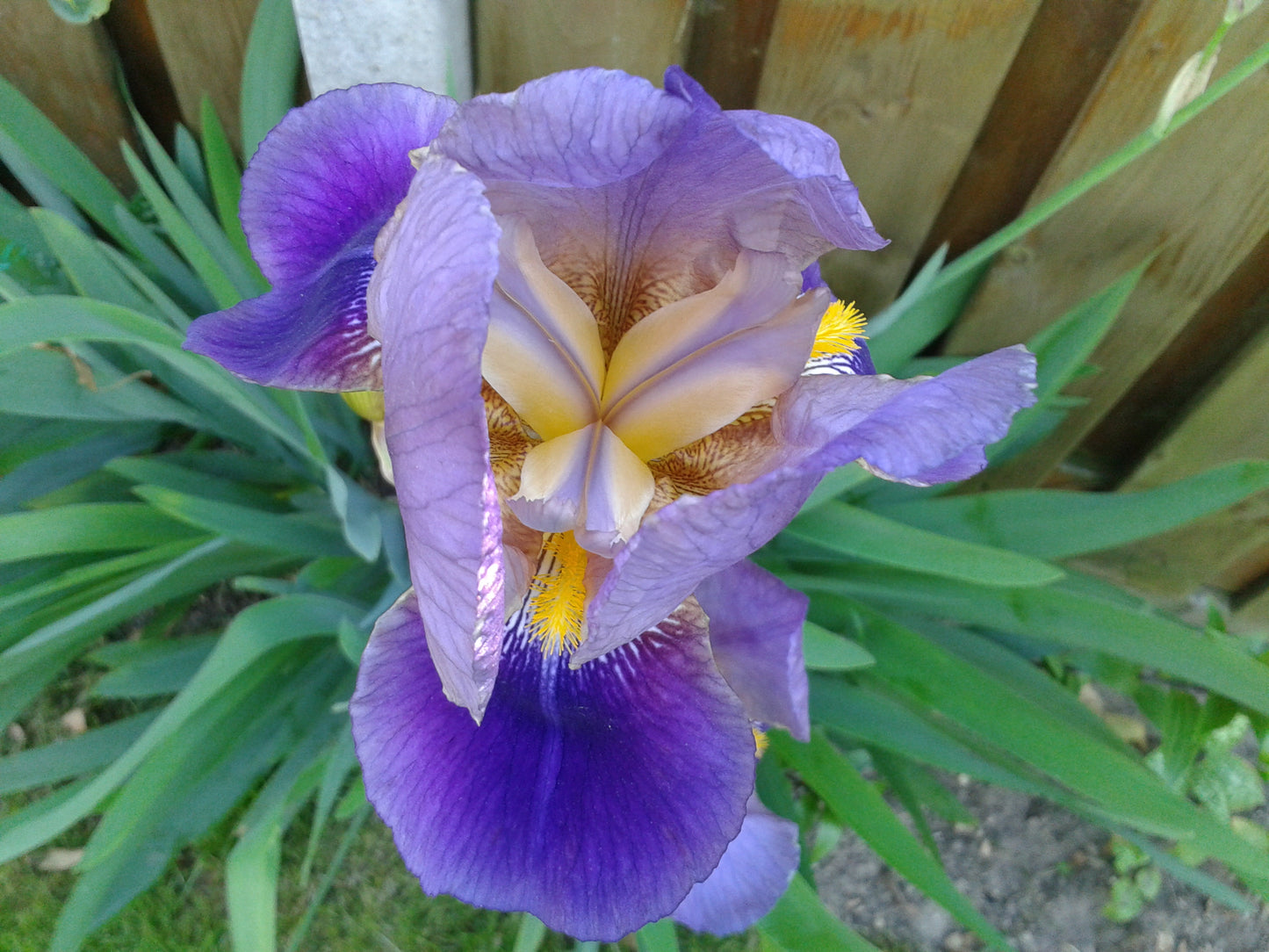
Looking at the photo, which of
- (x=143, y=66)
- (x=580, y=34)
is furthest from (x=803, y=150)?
(x=143, y=66)

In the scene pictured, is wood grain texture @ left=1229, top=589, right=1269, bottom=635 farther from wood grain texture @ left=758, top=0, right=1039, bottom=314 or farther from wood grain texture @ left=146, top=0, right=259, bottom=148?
wood grain texture @ left=146, top=0, right=259, bottom=148

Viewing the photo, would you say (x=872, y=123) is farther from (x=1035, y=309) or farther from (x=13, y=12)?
(x=13, y=12)

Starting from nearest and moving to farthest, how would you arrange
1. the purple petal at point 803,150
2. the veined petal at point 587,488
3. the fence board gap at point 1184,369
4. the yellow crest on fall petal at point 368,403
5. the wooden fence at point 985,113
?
the purple petal at point 803,150, the veined petal at point 587,488, the yellow crest on fall petal at point 368,403, the wooden fence at point 985,113, the fence board gap at point 1184,369

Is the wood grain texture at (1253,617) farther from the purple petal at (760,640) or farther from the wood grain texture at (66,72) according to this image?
the wood grain texture at (66,72)

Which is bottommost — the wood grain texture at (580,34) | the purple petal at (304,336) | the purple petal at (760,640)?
the purple petal at (760,640)

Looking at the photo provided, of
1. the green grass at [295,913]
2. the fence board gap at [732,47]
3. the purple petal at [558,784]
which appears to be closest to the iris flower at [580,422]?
the purple petal at [558,784]

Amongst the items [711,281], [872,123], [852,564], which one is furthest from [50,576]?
[872,123]
